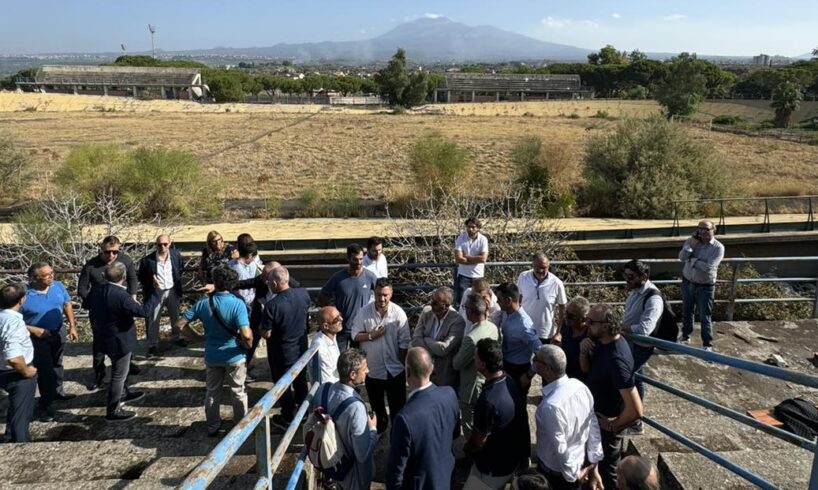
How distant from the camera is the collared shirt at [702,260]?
6469mm

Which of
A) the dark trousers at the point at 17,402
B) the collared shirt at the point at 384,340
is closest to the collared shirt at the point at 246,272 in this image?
the collared shirt at the point at 384,340

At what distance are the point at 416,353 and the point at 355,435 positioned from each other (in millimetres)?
610

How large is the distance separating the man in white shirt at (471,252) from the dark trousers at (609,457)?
2986 millimetres

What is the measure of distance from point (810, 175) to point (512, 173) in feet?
53.9

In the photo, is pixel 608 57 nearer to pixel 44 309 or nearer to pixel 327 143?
pixel 327 143

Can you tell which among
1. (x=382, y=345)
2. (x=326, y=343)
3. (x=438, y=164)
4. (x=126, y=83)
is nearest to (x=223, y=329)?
(x=326, y=343)

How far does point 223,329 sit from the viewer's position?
4.66 meters

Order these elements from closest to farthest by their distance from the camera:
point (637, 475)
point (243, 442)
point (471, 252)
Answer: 1. point (637, 475)
2. point (243, 442)
3. point (471, 252)

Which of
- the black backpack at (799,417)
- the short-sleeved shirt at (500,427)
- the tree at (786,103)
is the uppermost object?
the tree at (786,103)

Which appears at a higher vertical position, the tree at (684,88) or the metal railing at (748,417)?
the tree at (684,88)

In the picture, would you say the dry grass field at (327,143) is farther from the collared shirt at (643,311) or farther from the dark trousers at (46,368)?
the dark trousers at (46,368)

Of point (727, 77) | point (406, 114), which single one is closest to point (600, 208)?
point (406, 114)

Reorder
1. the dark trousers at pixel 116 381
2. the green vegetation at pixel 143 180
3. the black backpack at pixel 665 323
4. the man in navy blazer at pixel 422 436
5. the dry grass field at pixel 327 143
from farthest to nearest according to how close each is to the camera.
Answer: the dry grass field at pixel 327 143, the green vegetation at pixel 143 180, the dark trousers at pixel 116 381, the black backpack at pixel 665 323, the man in navy blazer at pixel 422 436

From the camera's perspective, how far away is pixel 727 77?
95.5 m
